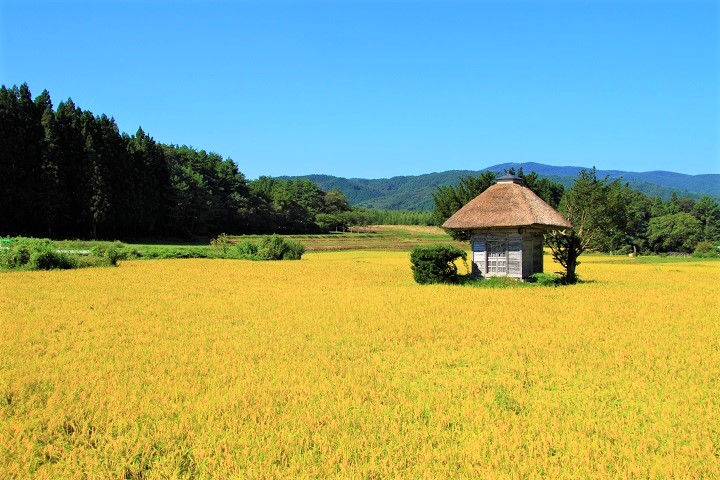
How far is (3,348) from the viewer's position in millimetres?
10500

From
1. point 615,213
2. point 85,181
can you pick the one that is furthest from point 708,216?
point 85,181

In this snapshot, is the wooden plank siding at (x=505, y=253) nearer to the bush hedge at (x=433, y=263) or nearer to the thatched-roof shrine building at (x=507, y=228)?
the thatched-roof shrine building at (x=507, y=228)

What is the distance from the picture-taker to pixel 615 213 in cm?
4047

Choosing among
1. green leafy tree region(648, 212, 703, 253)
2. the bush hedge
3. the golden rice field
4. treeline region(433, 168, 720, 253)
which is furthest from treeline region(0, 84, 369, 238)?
green leafy tree region(648, 212, 703, 253)

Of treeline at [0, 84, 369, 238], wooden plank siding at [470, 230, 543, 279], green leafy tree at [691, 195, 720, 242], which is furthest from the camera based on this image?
green leafy tree at [691, 195, 720, 242]

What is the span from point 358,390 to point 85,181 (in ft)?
164

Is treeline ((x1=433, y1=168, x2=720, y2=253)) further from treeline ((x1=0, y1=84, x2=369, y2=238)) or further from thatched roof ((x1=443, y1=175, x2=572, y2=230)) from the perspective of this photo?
treeline ((x1=0, y1=84, x2=369, y2=238))

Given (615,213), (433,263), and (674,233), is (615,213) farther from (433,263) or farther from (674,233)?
(674,233)

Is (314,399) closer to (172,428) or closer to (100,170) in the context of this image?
(172,428)

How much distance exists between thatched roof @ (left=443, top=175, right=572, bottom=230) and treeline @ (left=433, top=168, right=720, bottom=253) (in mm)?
11942

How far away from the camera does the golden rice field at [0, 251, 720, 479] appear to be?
18.5ft

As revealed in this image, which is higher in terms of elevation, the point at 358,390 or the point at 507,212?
the point at 507,212

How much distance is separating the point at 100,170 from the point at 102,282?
33681mm

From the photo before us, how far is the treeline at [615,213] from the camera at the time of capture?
131 ft
